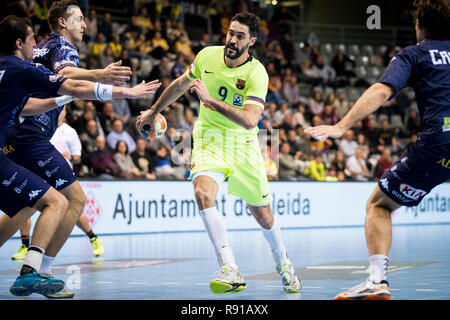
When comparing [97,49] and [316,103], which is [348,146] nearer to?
[316,103]

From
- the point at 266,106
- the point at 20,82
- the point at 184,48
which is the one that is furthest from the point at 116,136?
the point at 20,82

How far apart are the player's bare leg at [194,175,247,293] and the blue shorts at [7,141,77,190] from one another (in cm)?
139

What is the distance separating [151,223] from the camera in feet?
52.5

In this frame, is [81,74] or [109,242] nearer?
[81,74]

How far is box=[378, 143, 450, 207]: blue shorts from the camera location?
5.52 m

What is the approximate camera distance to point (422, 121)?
5.68m

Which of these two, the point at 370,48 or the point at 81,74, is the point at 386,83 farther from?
the point at 370,48

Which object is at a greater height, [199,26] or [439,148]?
[199,26]

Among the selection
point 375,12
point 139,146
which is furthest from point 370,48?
point 139,146

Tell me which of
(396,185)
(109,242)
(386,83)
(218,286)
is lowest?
(109,242)

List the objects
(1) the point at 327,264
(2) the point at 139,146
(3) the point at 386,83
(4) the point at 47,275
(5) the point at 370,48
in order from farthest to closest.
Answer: (5) the point at 370,48, (2) the point at 139,146, (1) the point at 327,264, (4) the point at 47,275, (3) the point at 386,83

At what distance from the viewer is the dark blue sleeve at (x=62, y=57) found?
22.8 ft
